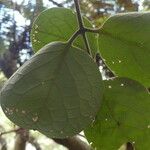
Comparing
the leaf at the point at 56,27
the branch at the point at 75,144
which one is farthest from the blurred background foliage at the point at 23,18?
the leaf at the point at 56,27

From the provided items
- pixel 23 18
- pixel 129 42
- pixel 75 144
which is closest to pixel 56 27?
pixel 129 42

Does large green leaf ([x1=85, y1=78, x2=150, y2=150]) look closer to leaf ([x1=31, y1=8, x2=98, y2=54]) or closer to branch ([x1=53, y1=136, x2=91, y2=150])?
leaf ([x1=31, y1=8, x2=98, y2=54])

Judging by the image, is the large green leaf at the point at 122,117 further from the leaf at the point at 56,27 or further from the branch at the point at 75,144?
the branch at the point at 75,144

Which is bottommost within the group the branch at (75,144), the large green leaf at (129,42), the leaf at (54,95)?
the branch at (75,144)

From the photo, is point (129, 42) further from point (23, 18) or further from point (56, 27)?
point (23, 18)

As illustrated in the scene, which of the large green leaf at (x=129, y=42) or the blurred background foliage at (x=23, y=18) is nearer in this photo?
the large green leaf at (x=129, y=42)

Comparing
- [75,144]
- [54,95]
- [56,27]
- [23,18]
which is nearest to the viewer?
[54,95]

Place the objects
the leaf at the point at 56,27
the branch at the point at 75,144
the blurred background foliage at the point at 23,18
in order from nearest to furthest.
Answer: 1. the leaf at the point at 56,27
2. the branch at the point at 75,144
3. the blurred background foliage at the point at 23,18

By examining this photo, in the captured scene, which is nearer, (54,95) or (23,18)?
(54,95)
